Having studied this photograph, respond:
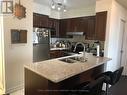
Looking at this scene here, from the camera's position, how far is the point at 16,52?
3.01 meters

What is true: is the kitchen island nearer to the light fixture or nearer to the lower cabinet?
the lower cabinet

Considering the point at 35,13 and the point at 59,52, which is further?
the point at 59,52

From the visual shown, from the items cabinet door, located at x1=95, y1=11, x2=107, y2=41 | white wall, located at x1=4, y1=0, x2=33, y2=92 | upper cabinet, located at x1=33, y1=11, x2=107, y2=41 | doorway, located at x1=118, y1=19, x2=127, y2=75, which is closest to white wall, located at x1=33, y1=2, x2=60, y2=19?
upper cabinet, located at x1=33, y1=11, x2=107, y2=41

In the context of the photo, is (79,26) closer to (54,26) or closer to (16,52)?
(54,26)

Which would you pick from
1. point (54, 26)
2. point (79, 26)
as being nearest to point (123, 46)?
point (79, 26)

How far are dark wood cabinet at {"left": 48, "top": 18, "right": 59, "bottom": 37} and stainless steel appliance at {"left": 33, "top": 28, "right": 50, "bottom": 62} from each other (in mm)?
417

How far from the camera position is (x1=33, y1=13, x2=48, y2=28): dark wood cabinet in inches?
168

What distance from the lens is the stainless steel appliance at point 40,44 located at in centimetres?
410

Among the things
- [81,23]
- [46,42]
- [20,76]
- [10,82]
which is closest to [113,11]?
[81,23]

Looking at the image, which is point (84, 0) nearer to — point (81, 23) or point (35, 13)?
point (81, 23)

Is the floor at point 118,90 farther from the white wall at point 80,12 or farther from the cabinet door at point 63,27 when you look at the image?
the cabinet door at point 63,27

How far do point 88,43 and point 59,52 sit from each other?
127 centimetres

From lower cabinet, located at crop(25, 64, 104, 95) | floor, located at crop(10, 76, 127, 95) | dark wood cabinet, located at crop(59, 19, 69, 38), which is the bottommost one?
floor, located at crop(10, 76, 127, 95)

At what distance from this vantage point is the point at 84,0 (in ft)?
12.8
